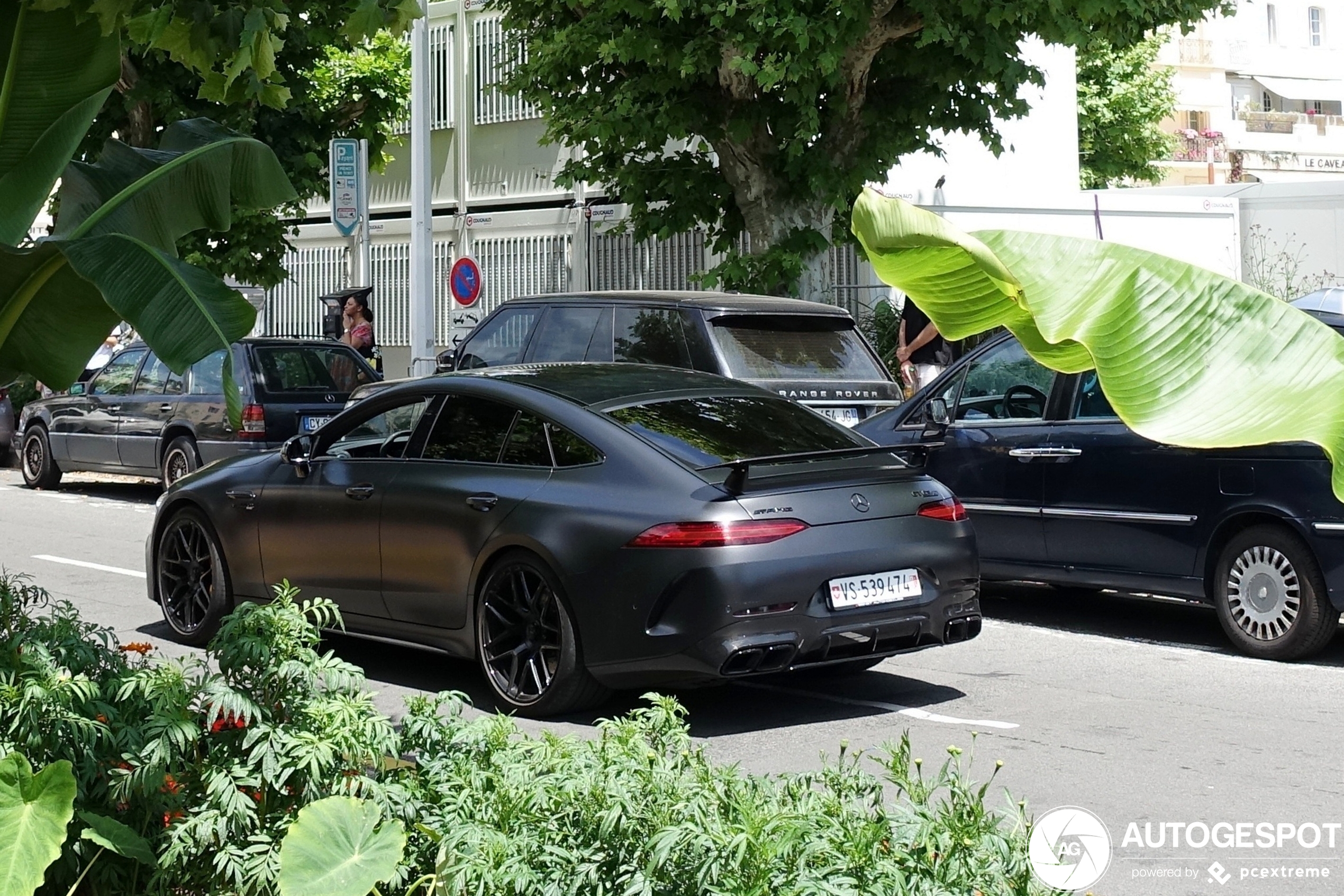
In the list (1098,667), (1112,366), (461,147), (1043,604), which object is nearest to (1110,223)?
(461,147)

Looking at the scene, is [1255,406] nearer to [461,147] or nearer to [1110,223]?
[1110,223]

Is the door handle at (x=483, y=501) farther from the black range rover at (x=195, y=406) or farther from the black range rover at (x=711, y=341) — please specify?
the black range rover at (x=195, y=406)

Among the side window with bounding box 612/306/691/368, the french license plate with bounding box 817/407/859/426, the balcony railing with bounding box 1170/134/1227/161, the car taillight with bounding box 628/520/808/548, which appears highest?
the balcony railing with bounding box 1170/134/1227/161

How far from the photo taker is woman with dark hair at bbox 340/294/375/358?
70.7 ft

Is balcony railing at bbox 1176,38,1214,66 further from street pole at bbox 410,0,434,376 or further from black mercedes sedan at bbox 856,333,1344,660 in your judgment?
black mercedes sedan at bbox 856,333,1344,660

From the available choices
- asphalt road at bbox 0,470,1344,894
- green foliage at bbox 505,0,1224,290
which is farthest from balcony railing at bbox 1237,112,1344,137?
asphalt road at bbox 0,470,1344,894

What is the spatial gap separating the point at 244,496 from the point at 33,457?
12.9 m

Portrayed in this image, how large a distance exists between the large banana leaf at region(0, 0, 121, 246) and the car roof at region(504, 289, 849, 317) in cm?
693

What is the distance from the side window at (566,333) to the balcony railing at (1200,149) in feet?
185

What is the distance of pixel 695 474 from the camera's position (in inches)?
285

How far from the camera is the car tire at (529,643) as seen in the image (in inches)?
290

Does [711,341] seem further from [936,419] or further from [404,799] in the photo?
[404,799]

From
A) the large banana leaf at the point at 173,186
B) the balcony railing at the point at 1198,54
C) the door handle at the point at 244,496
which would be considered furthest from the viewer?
the balcony railing at the point at 1198,54

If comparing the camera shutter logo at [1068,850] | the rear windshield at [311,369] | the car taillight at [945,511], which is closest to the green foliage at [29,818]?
the camera shutter logo at [1068,850]
